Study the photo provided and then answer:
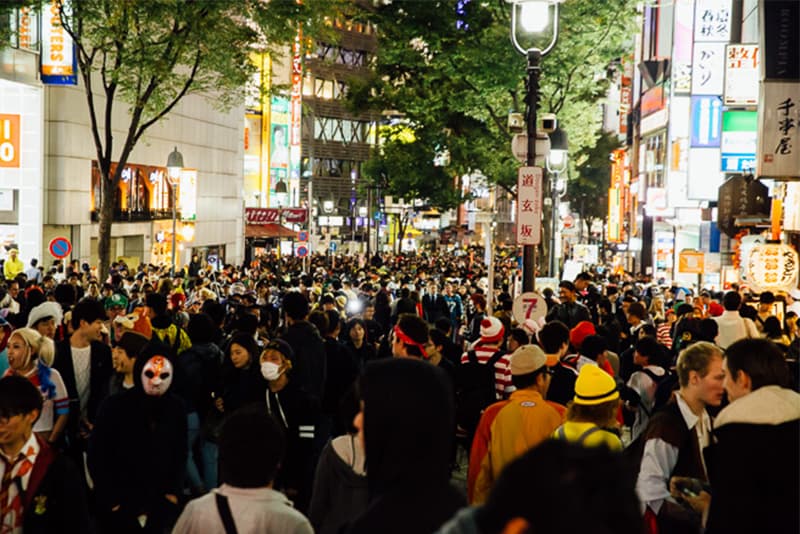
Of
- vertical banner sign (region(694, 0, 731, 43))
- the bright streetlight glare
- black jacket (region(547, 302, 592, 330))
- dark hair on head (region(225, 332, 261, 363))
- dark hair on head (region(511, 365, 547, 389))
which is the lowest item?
black jacket (region(547, 302, 592, 330))

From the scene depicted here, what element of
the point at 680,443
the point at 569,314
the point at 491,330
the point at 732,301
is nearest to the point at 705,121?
the point at 569,314

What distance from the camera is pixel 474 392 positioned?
33.7 feet

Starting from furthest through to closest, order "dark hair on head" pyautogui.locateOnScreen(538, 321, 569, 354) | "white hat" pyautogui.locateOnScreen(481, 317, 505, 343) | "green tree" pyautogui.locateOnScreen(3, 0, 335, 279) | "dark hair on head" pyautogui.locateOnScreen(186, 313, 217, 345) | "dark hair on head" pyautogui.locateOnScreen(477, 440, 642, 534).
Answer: "green tree" pyautogui.locateOnScreen(3, 0, 335, 279), "white hat" pyautogui.locateOnScreen(481, 317, 505, 343), "dark hair on head" pyautogui.locateOnScreen(186, 313, 217, 345), "dark hair on head" pyautogui.locateOnScreen(538, 321, 569, 354), "dark hair on head" pyautogui.locateOnScreen(477, 440, 642, 534)

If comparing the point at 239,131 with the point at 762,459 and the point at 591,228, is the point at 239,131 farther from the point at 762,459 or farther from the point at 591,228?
the point at 762,459

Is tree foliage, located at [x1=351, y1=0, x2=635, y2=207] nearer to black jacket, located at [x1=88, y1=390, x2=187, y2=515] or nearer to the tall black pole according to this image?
the tall black pole

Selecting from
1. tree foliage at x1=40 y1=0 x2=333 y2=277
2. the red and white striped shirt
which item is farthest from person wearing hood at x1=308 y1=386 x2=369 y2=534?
tree foliage at x1=40 y1=0 x2=333 y2=277

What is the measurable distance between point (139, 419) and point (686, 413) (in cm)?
311

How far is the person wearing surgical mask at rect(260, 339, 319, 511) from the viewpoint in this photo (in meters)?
7.69

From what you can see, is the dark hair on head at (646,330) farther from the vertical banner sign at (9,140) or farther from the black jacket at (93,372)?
the vertical banner sign at (9,140)

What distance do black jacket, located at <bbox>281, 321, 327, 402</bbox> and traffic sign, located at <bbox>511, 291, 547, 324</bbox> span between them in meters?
6.42

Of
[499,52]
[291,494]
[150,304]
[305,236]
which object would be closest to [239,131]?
[305,236]

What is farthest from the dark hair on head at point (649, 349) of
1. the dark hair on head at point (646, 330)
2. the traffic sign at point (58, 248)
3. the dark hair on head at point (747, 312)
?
the traffic sign at point (58, 248)

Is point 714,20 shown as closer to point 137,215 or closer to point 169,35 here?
point 169,35

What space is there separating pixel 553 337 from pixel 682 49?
4166cm
